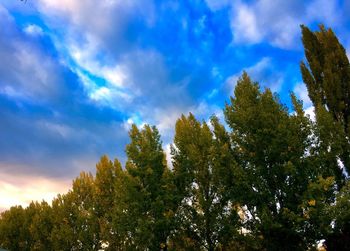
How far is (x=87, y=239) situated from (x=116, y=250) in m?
3.98

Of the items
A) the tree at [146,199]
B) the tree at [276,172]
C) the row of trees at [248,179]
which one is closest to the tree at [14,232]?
the row of trees at [248,179]

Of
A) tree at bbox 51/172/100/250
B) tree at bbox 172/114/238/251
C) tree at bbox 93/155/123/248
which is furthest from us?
tree at bbox 51/172/100/250

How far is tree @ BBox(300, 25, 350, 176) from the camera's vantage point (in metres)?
25.8

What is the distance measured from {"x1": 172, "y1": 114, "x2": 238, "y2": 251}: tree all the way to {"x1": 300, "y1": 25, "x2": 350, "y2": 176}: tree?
8.35 metres

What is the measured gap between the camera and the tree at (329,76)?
25844mm

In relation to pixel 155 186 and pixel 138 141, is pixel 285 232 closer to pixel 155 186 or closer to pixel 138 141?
pixel 155 186

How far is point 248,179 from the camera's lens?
58.8ft

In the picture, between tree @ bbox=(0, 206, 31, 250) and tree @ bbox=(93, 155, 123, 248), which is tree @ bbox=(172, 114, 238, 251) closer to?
tree @ bbox=(93, 155, 123, 248)

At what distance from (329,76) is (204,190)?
523 inches

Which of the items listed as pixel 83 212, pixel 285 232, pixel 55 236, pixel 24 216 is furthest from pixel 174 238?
pixel 24 216

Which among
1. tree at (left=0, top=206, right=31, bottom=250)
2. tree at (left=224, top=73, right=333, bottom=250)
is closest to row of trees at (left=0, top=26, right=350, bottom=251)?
tree at (left=224, top=73, right=333, bottom=250)

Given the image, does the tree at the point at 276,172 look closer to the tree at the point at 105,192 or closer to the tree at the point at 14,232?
the tree at the point at 105,192

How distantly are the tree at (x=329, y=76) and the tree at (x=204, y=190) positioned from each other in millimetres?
8354

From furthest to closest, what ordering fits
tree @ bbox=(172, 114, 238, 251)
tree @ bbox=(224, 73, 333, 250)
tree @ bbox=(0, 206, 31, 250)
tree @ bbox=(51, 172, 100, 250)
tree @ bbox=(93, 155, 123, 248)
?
tree @ bbox=(0, 206, 31, 250)
tree @ bbox=(51, 172, 100, 250)
tree @ bbox=(93, 155, 123, 248)
tree @ bbox=(172, 114, 238, 251)
tree @ bbox=(224, 73, 333, 250)
